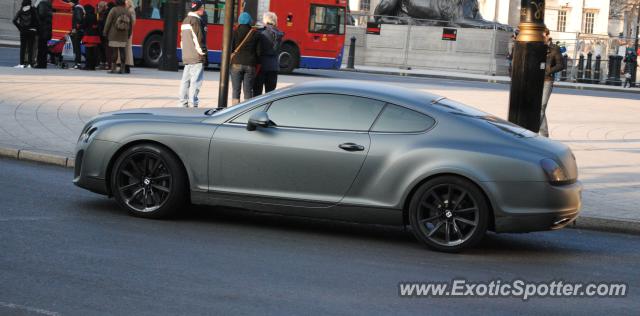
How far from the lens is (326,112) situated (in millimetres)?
9094

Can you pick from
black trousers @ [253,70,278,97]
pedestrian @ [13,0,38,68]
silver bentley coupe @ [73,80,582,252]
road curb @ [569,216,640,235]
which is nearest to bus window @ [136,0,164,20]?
pedestrian @ [13,0,38,68]

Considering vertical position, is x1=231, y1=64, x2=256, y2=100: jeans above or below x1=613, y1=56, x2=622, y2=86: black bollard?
below

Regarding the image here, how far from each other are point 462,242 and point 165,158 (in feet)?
8.07

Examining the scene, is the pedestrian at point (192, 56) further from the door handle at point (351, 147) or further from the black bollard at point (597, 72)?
the black bollard at point (597, 72)

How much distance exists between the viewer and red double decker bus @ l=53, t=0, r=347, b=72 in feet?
110

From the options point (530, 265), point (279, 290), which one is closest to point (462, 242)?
point (530, 265)

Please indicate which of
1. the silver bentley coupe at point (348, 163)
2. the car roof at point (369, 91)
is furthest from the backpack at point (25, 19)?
the car roof at point (369, 91)

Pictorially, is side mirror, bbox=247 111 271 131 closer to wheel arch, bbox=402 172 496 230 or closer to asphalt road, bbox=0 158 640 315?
asphalt road, bbox=0 158 640 315

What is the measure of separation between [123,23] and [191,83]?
8.55 meters

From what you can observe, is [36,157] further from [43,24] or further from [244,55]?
[43,24]

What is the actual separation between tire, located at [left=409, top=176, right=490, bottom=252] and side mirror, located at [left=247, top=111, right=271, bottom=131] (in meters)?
1.32

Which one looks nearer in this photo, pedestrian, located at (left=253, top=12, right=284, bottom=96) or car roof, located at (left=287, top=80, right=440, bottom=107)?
car roof, located at (left=287, top=80, right=440, bottom=107)

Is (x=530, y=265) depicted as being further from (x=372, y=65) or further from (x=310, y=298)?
(x=372, y=65)

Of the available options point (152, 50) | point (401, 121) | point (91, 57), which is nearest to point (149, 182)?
point (401, 121)
